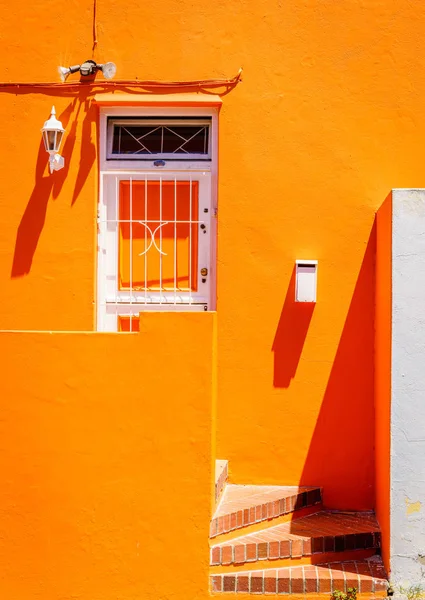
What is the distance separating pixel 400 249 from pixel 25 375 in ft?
8.72

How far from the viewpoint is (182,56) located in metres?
6.38

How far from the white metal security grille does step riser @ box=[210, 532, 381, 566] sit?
201cm

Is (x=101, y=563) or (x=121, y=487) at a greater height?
(x=121, y=487)

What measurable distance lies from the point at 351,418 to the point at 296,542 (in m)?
1.22

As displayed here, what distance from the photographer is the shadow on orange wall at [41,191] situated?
6438mm

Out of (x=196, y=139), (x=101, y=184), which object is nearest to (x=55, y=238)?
(x=101, y=184)

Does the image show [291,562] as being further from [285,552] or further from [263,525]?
[263,525]

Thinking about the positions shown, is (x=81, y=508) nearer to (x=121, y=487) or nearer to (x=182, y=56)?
(x=121, y=487)

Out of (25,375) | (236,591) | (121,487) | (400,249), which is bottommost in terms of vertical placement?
(236,591)

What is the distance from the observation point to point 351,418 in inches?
246

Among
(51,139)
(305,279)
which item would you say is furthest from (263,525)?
(51,139)

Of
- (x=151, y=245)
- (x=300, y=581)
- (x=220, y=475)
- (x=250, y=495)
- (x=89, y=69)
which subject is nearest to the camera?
(x=300, y=581)

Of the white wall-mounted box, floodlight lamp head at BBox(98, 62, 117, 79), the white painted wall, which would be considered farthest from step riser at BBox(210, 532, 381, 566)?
floodlight lamp head at BBox(98, 62, 117, 79)

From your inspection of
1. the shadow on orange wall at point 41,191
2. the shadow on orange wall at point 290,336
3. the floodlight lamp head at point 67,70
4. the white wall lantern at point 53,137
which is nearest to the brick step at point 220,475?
the shadow on orange wall at point 290,336
